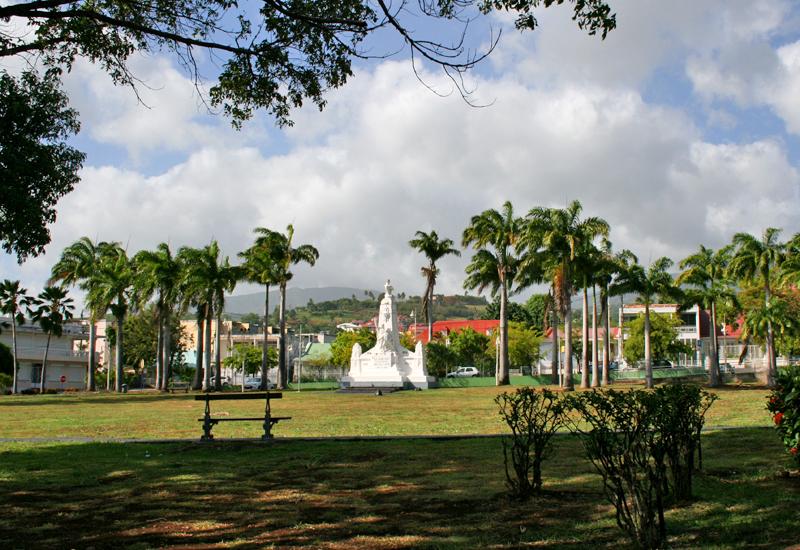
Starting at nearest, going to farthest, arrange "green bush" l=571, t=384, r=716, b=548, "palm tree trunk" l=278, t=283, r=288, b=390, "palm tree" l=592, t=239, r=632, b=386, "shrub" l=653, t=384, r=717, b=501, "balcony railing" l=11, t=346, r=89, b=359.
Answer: "green bush" l=571, t=384, r=716, b=548, "shrub" l=653, t=384, r=717, b=501, "palm tree" l=592, t=239, r=632, b=386, "palm tree trunk" l=278, t=283, r=288, b=390, "balcony railing" l=11, t=346, r=89, b=359

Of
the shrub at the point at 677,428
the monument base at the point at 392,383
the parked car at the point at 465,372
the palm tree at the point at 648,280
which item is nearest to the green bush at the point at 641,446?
the shrub at the point at 677,428

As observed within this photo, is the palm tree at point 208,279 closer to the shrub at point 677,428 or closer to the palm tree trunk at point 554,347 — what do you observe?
the palm tree trunk at point 554,347

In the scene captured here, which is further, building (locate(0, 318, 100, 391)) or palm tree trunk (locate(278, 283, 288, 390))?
building (locate(0, 318, 100, 391))

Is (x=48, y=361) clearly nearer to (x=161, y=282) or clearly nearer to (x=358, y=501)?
(x=161, y=282)

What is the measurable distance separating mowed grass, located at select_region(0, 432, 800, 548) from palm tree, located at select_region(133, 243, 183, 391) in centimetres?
4099

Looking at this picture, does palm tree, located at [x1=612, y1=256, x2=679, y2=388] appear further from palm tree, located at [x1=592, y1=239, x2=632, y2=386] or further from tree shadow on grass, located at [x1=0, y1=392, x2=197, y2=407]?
tree shadow on grass, located at [x1=0, y1=392, x2=197, y2=407]

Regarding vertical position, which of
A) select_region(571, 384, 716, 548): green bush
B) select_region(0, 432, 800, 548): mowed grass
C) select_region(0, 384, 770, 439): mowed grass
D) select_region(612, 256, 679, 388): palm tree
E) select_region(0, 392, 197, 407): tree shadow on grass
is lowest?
select_region(0, 392, 197, 407): tree shadow on grass

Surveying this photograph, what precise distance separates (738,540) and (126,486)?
7.29 m

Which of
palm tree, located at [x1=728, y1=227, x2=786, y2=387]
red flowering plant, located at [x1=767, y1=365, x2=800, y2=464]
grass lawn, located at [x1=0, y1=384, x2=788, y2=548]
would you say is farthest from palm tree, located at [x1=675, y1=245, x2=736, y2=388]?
red flowering plant, located at [x1=767, y1=365, x2=800, y2=464]

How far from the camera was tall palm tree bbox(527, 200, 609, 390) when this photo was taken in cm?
3772

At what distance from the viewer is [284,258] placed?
55.3 m

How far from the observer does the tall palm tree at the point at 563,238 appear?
37.7 metres

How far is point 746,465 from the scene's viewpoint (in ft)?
32.6

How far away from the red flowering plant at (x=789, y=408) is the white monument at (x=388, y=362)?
138 feet
